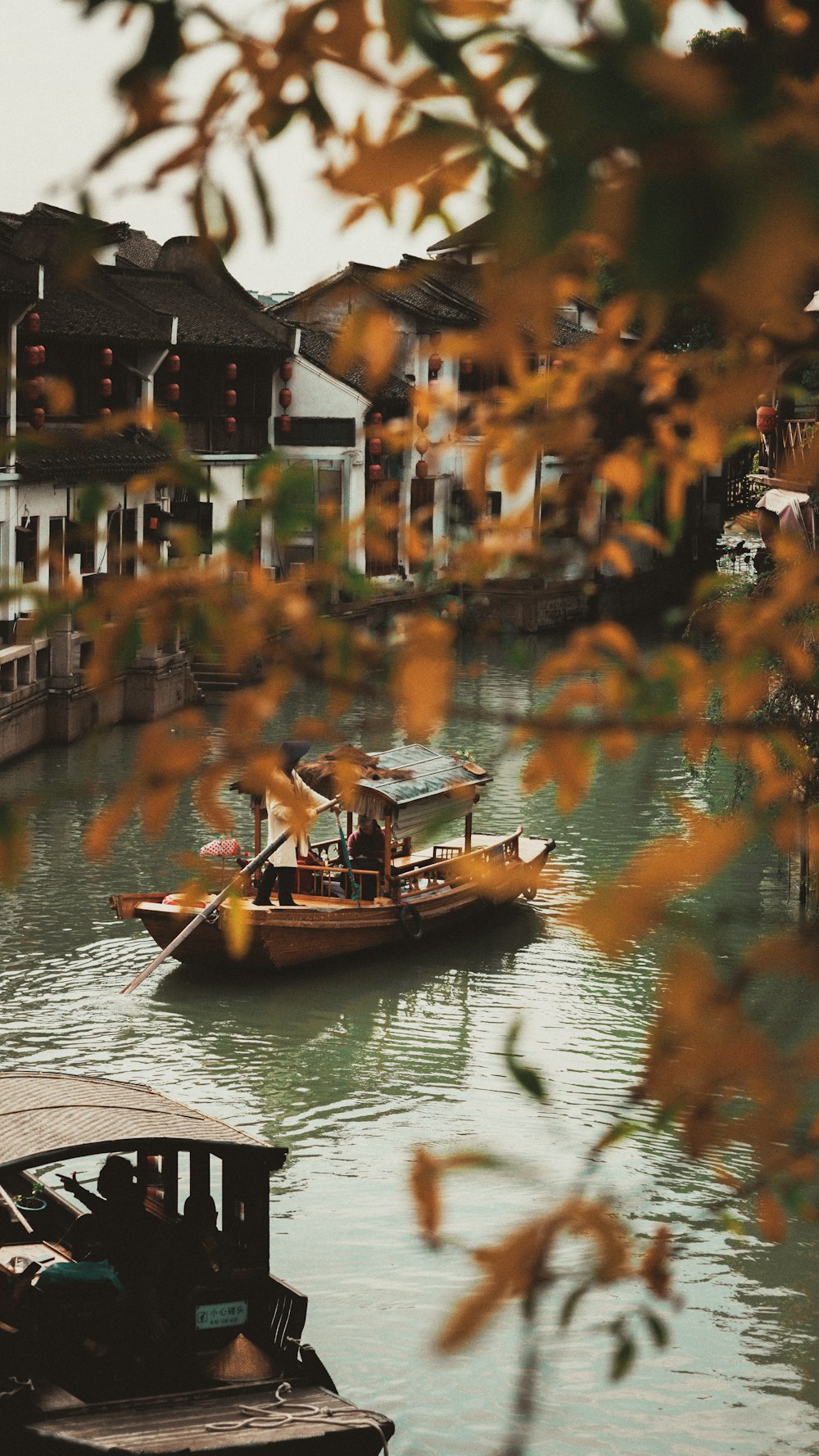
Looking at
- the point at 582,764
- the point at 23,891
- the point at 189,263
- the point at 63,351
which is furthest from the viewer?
the point at 189,263

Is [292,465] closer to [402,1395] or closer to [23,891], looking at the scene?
[402,1395]

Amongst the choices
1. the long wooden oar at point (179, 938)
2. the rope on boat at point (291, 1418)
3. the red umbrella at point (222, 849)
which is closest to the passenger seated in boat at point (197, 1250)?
the rope on boat at point (291, 1418)

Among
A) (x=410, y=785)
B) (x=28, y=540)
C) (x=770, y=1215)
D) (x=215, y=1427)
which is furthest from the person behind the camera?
(x=28, y=540)

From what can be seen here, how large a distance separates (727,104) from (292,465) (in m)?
0.79

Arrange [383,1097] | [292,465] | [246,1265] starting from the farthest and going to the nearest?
[383,1097], [246,1265], [292,465]

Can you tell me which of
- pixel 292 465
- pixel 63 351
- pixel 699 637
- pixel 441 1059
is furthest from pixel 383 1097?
pixel 699 637

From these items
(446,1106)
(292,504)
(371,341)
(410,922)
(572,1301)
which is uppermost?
(371,341)

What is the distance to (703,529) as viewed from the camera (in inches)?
1993

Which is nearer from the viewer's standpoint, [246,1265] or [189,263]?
[246,1265]

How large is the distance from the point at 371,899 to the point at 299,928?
1050 mm

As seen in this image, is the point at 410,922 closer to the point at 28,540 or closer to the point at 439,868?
the point at 439,868

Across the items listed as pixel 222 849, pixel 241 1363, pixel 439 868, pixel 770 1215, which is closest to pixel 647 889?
pixel 770 1215

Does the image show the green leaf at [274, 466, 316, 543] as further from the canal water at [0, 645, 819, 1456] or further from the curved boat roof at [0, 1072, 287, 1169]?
the curved boat roof at [0, 1072, 287, 1169]

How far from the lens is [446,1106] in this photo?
11188mm
